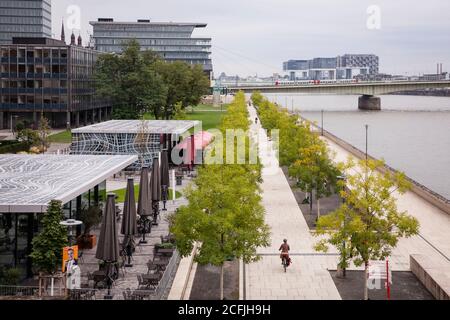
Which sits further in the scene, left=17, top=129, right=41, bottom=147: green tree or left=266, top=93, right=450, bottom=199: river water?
left=266, top=93, right=450, bottom=199: river water

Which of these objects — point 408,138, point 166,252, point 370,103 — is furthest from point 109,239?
point 370,103

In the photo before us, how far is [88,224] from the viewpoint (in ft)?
91.5

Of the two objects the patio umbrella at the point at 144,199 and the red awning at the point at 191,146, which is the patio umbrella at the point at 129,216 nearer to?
the patio umbrella at the point at 144,199

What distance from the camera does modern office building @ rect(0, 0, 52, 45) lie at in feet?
520

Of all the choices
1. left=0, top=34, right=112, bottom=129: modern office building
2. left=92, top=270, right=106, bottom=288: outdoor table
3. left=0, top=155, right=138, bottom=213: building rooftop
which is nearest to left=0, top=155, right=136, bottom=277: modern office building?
left=0, top=155, right=138, bottom=213: building rooftop

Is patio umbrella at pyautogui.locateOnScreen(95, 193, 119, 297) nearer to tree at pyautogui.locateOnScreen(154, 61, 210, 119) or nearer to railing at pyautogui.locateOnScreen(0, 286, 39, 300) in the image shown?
railing at pyautogui.locateOnScreen(0, 286, 39, 300)

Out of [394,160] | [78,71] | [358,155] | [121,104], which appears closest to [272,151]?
[358,155]

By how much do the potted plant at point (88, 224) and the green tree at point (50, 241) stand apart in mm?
6891

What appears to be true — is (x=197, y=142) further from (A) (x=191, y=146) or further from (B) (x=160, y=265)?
(B) (x=160, y=265)

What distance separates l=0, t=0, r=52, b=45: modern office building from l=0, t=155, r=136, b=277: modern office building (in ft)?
447

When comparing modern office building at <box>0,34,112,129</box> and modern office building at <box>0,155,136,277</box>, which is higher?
modern office building at <box>0,34,112,129</box>

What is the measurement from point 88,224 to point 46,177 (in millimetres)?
2835
